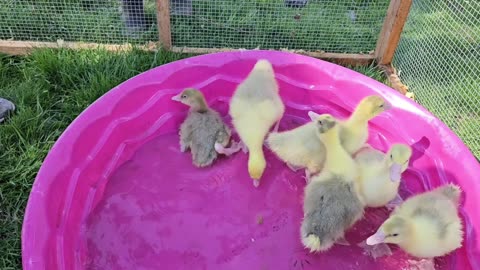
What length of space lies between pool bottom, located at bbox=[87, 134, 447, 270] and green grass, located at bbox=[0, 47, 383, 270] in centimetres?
38

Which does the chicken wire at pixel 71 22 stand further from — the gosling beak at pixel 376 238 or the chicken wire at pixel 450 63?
the gosling beak at pixel 376 238

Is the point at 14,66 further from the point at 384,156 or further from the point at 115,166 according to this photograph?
the point at 384,156

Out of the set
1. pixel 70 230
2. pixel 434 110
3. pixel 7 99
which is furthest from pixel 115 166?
pixel 434 110

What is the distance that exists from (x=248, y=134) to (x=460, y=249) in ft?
3.36

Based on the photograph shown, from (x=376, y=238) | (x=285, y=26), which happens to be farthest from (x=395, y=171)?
(x=285, y=26)

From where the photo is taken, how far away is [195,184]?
93.4 inches

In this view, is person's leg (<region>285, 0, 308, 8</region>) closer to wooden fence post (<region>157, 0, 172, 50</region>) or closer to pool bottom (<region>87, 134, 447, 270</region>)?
wooden fence post (<region>157, 0, 172, 50</region>)

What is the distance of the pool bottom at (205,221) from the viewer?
6.90 ft

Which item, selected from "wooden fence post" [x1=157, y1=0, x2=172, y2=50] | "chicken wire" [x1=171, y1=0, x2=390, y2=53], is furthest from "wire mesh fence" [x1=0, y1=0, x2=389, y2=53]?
"wooden fence post" [x1=157, y1=0, x2=172, y2=50]

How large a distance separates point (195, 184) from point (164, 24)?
109 centimetres

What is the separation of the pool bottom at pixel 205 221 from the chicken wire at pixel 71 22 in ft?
3.39

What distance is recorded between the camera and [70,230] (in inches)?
81.5

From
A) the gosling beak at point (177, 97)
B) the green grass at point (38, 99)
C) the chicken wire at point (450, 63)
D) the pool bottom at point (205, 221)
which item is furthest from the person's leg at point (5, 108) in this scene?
the chicken wire at point (450, 63)

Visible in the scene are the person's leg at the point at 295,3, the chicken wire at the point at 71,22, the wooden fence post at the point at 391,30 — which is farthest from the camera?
the person's leg at the point at 295,3
